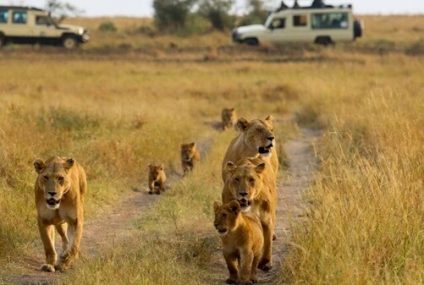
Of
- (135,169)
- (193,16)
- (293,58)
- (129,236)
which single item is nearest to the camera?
(129,236)

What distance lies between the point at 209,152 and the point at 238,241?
27.5ft

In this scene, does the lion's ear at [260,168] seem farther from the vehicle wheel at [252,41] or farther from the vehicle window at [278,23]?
the vehicle wheel at [252,41]

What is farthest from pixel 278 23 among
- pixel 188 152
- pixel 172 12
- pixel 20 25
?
pixel 188 152

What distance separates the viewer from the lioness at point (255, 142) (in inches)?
319

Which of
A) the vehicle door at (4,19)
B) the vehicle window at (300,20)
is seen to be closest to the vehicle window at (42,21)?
the vehicle door at (4,19)

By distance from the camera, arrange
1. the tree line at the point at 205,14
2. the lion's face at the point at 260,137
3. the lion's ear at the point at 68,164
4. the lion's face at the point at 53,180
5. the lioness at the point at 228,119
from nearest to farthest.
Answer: the lion's face at the point at 53,180, the lion's ear at the point at 68,164, the lion's face at the point at 260,137, the lioness at the point at 228,119, the tree line at the point at 205,14

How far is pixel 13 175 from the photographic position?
10156mm

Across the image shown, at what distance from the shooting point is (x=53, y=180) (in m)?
6.90

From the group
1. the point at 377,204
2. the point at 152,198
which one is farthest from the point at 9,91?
the point at 377,204

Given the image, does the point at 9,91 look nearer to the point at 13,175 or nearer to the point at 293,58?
the point at 13,175

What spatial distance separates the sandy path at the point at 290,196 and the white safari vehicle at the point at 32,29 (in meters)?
25.2

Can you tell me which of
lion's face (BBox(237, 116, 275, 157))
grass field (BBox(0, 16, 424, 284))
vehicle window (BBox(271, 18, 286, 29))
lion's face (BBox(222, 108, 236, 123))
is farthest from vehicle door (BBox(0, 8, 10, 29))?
lion's face (BBox(237, 116, 275, 157))

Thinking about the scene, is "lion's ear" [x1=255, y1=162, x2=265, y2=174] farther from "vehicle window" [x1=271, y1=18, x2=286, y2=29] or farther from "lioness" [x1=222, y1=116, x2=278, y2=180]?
"vehicle window" [x1=271, y1=18, x2=286, y2=29]

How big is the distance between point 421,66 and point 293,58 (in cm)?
768
